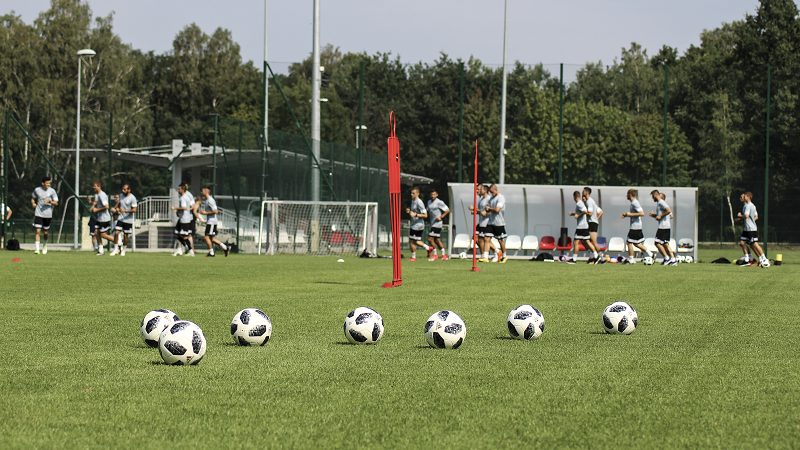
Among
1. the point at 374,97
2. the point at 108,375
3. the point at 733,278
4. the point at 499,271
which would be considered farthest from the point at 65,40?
the point at 108,375

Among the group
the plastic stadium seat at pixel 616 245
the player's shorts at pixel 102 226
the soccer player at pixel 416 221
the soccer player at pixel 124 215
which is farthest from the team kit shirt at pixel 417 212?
the player's shorts at pixel 102 226

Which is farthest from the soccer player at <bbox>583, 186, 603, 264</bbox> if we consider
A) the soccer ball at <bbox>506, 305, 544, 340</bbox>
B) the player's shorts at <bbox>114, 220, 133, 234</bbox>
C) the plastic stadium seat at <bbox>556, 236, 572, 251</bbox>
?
the soccer ball at <bbox>506, 305, 544, 340</bbox>

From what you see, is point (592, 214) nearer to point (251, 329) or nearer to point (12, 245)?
A: point (251, 329)

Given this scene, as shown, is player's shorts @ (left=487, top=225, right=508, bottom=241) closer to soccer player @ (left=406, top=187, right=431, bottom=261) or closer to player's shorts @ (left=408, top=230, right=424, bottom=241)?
soccer player @ (left=406, top=187, right=431, bottom=261)

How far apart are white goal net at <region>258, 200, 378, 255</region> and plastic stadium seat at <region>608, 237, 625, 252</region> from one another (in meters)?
7.84

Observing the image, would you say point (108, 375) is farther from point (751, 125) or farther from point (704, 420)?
point (751, 125)

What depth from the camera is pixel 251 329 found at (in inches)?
244

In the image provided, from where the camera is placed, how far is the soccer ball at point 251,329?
6.19 meters

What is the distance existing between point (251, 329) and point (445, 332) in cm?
159

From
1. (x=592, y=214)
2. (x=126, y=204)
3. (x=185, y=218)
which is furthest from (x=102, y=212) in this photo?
(x=592, y=214)

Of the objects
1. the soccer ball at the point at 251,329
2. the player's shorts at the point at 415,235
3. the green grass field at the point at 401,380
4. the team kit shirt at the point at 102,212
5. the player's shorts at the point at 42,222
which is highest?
the team kit shirt at the point at 102,212

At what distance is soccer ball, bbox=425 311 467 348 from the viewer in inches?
240

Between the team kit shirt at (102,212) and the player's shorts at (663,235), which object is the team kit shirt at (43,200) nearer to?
the team kit shirt at (102,212)

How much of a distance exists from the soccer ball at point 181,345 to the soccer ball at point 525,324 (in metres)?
2.78
